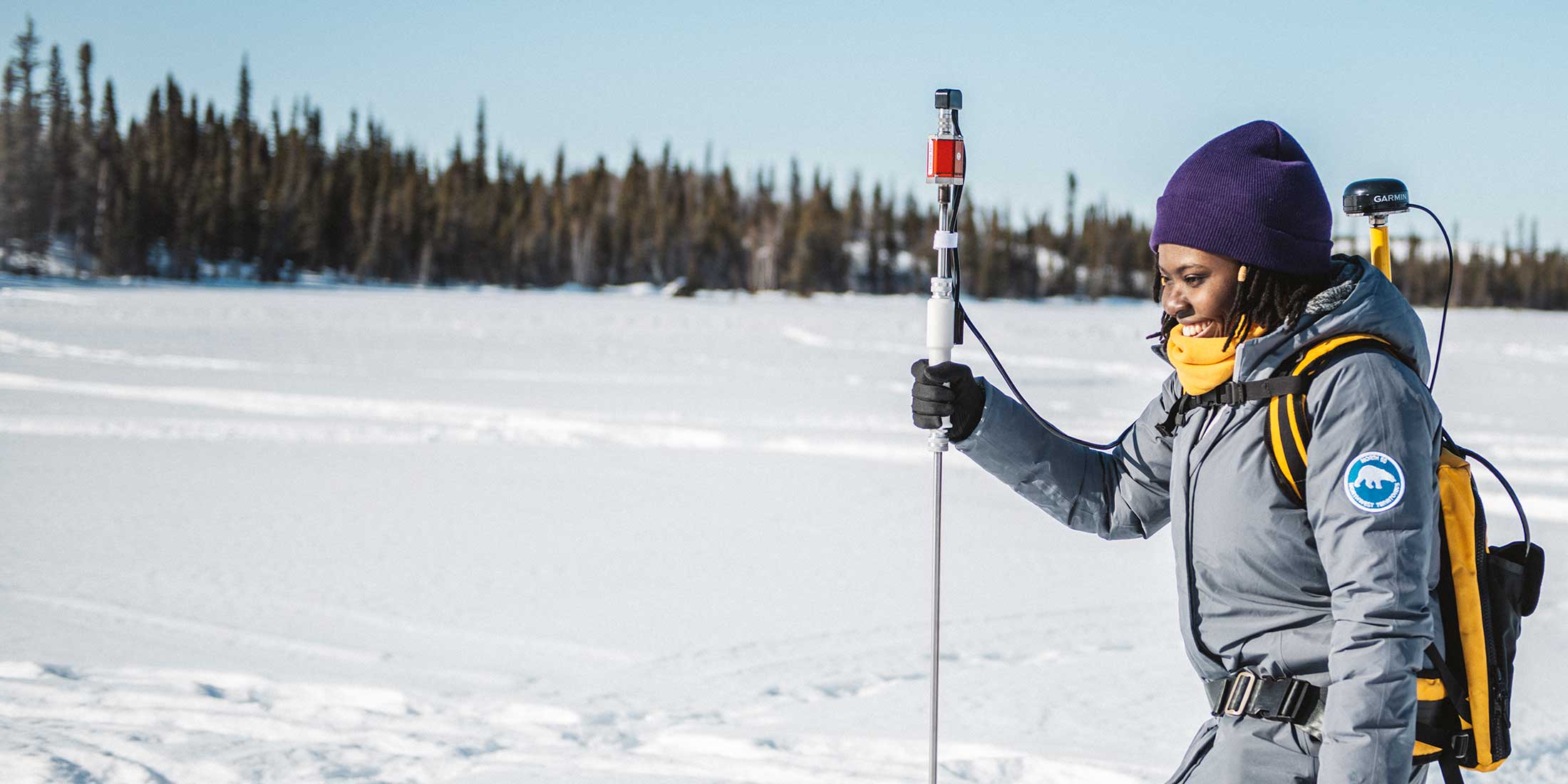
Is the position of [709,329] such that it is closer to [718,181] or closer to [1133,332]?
[1133,332]

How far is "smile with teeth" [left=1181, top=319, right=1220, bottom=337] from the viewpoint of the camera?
1.82m

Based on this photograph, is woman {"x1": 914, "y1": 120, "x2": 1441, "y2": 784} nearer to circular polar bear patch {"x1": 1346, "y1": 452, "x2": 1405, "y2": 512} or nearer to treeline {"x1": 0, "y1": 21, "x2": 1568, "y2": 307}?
circular polar bear patch {"x1": 1346, "y1": 452, "x2": 1405, "y2": 512}

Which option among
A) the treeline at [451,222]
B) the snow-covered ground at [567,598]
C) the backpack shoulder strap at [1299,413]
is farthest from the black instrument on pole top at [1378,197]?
the treeline at [451,222]

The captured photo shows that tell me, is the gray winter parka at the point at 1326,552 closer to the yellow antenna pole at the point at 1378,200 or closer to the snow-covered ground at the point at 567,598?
the yellow antenna pole at the point at 1378,200

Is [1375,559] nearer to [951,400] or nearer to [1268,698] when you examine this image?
[1268,698]

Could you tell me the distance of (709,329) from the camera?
1123 inches

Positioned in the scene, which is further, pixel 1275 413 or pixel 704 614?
pixel 704 614

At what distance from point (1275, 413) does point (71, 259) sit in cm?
7060

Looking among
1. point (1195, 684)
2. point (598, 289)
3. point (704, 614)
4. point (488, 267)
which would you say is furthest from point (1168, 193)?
point (488, 267)

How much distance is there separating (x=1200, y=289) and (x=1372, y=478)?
0.41 metres

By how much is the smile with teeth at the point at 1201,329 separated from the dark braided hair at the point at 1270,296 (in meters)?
0.02

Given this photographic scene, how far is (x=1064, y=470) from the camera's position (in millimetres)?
2221

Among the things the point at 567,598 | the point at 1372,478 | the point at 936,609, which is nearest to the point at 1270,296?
the point at 1372,478

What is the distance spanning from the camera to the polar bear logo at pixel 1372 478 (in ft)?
5.09
